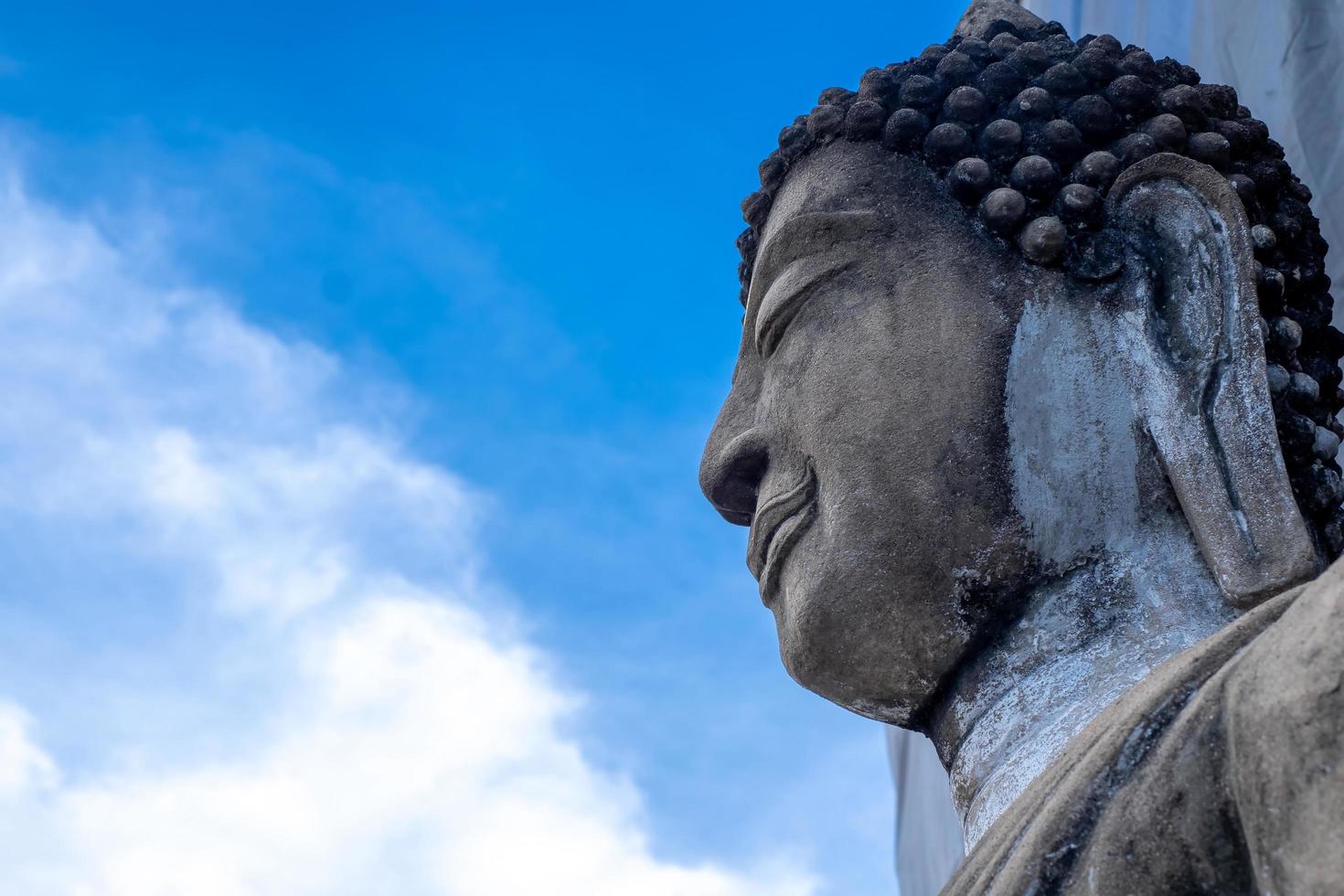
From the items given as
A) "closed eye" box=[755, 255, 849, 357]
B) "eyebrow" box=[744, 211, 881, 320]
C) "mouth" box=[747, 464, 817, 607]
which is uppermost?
"eyebrow" box=[744, 211, 881, 320]

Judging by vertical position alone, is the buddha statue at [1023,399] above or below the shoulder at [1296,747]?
above

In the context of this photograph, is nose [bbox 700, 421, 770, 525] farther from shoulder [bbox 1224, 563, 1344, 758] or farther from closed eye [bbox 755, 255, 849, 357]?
shoulder [bbox 1224, 563, 1344, 758]

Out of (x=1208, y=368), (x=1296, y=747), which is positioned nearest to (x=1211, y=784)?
(x=1296, y=747)

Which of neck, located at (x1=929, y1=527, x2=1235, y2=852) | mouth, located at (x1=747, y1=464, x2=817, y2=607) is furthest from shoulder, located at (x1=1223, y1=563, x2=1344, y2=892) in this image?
mouth, located at (x1=747, y1=464, x2=817, y2=607)

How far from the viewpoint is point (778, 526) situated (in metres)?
3.24

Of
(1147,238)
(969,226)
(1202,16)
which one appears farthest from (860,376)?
(1202,16)

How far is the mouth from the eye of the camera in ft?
10.5

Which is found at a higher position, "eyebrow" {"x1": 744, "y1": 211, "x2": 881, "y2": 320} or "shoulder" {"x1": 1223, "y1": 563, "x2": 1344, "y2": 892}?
"eyebrow" {"x1": 744, "y1": 211, "x2": 881, "y2": 320}

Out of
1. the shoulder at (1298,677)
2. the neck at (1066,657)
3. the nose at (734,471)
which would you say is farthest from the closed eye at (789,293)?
the shoulder at (1298,677)

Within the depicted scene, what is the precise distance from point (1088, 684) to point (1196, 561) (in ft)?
1.00

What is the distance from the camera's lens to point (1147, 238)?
3232mm

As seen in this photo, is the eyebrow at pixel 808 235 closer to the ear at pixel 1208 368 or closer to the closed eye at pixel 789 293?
the closed eye at pixel 789 293

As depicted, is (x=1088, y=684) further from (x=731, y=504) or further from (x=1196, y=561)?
(x=731, y=504)

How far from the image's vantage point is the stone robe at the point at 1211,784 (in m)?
1.65
